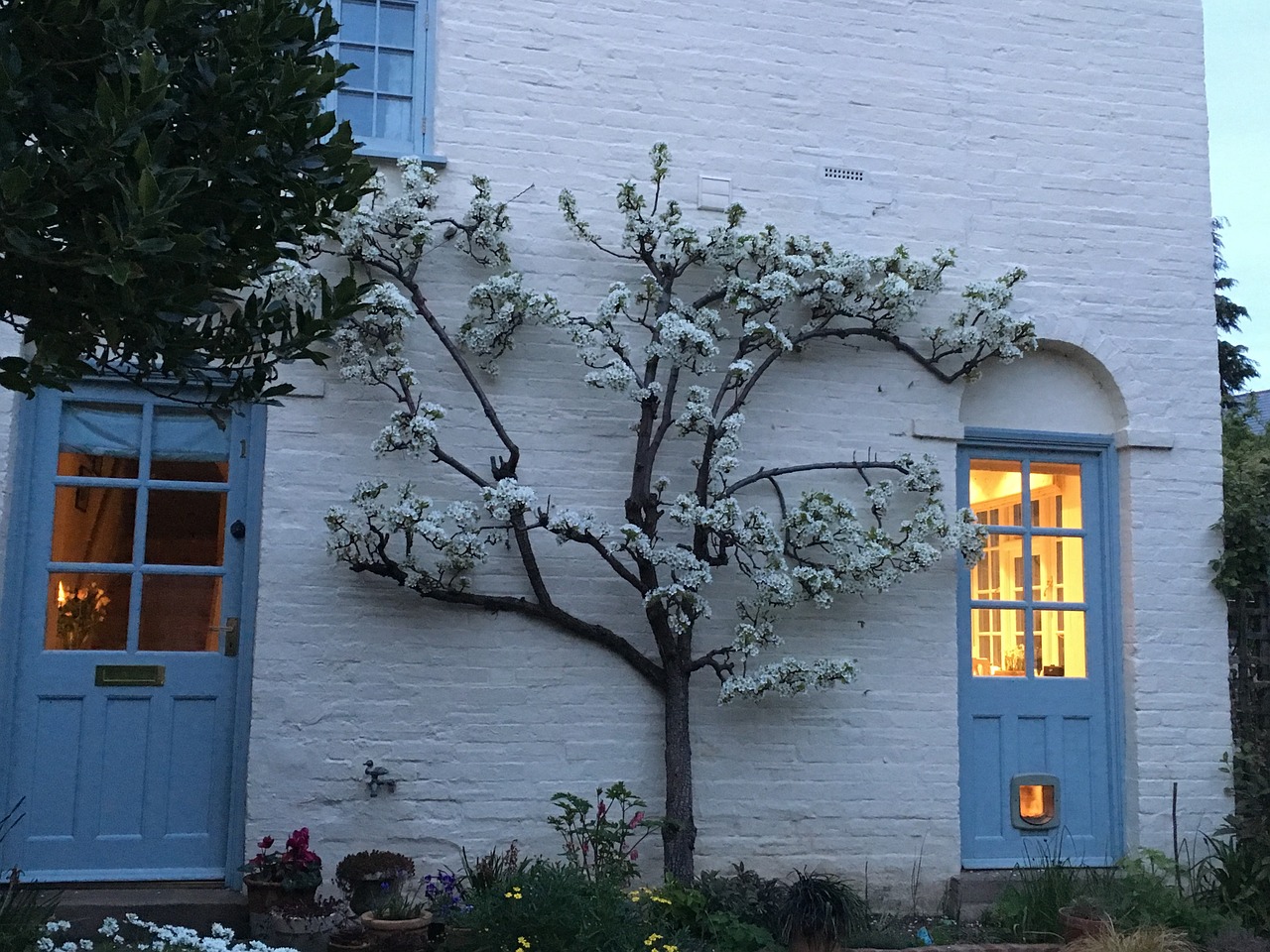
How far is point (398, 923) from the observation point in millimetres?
5500

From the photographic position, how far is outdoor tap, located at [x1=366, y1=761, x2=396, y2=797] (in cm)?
629

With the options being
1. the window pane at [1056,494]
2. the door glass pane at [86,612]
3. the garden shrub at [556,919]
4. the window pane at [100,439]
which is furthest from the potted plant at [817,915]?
the window pane at [100,439]

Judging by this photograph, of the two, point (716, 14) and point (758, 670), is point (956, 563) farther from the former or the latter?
point (716, 14)

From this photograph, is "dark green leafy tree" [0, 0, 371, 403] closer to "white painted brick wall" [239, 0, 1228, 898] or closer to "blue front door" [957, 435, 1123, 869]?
"white painted brick wall" [239, 0, 1228, 898]

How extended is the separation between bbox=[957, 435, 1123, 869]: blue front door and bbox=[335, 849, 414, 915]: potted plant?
10.3 ft

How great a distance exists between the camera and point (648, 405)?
6609 mm

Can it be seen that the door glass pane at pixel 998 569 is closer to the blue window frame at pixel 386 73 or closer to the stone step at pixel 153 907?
the blue window frame at pixel 386 73

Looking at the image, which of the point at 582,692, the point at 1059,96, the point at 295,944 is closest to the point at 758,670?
the point at 582,692

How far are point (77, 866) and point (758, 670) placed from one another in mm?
3370

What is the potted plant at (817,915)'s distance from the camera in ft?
18.4

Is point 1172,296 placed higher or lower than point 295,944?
higher

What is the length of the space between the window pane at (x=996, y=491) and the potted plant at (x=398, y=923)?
386 centimetres

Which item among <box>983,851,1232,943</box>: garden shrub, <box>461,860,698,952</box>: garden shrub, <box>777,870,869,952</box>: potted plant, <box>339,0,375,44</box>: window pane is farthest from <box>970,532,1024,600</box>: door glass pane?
<box>339,0,375,44</box>: window pane

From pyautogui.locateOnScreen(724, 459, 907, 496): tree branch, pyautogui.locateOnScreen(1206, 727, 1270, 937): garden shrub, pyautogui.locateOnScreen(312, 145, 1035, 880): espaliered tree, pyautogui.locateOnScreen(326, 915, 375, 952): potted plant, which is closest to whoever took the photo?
pyautogui.locateOnScreen(326, 915, 375, 952): potted plant
